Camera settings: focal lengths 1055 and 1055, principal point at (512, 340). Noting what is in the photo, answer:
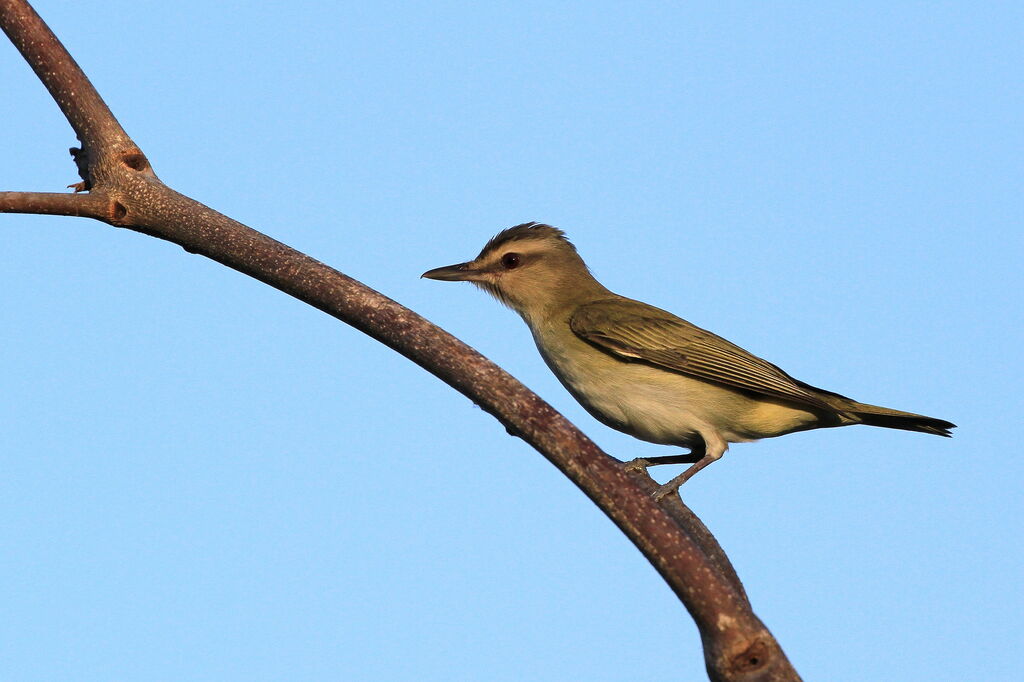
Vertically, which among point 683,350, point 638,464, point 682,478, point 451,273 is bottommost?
point 682,478

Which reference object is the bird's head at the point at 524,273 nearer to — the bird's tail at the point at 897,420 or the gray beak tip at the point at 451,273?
the gray beak tip at the point at 451,273

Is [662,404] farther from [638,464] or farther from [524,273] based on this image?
[524,273]

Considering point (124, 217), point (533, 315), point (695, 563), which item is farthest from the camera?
point (533, 315)

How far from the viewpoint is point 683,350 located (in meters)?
9.22

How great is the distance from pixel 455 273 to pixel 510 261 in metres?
0.57

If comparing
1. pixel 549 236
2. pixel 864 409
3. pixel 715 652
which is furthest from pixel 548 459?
pixel 549 236

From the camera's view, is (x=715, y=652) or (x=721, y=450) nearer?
(x=715, y=652)

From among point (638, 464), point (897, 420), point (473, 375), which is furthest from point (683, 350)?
point (473, 375)

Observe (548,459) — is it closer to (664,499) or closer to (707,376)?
(664,499)

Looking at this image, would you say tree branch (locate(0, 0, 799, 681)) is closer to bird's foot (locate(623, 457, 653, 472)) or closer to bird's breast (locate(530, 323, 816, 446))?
bird's foot (locate(623, 457, 653, 472))

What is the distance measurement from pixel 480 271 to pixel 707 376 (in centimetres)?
245

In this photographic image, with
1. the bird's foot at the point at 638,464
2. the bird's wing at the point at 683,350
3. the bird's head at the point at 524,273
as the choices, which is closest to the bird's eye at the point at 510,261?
the bird's head at the point at 524,273

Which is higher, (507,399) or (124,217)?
(124,217)

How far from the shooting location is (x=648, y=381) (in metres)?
8.95
